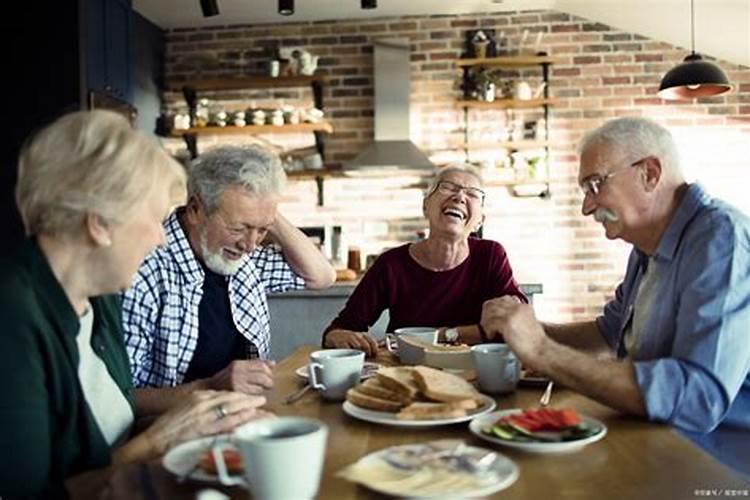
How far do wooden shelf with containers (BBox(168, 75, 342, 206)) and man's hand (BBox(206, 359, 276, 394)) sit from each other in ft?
13.0

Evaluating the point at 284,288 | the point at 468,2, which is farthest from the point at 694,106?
the point at 284,288

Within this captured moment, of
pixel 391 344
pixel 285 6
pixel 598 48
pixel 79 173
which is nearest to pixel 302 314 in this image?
pixel 285 6

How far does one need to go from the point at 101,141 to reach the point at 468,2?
15.0ft

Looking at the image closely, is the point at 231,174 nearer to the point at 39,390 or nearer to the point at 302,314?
the point at 39,390

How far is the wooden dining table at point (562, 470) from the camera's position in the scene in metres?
0.93

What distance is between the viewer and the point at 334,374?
1.42 metres

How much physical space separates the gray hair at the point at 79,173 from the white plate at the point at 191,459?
362 millimetres

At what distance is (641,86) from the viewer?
5.39 meters

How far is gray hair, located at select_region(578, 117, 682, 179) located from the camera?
159 centimetres

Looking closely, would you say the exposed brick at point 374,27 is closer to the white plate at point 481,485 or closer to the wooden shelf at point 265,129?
the wooden shelf at point 265,129

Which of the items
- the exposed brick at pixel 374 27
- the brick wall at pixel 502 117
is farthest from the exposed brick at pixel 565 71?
the exposed brick at pixel 374 27

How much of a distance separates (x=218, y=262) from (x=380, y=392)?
74 centimetres

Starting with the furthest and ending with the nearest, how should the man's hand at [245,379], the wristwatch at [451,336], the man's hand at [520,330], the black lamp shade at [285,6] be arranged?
the black lamp shade at [285,6]
the wristwatch at [451,336]
the man's hand at [245,379]
the man's hand at [520,330]

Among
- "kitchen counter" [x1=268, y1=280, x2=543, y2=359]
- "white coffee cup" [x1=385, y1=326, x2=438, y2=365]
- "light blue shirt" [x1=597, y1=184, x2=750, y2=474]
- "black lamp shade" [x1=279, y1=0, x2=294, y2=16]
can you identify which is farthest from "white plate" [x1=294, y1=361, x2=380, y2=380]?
"black lamp shade" [x1=279, y1=0, x2=294, y2=16]
